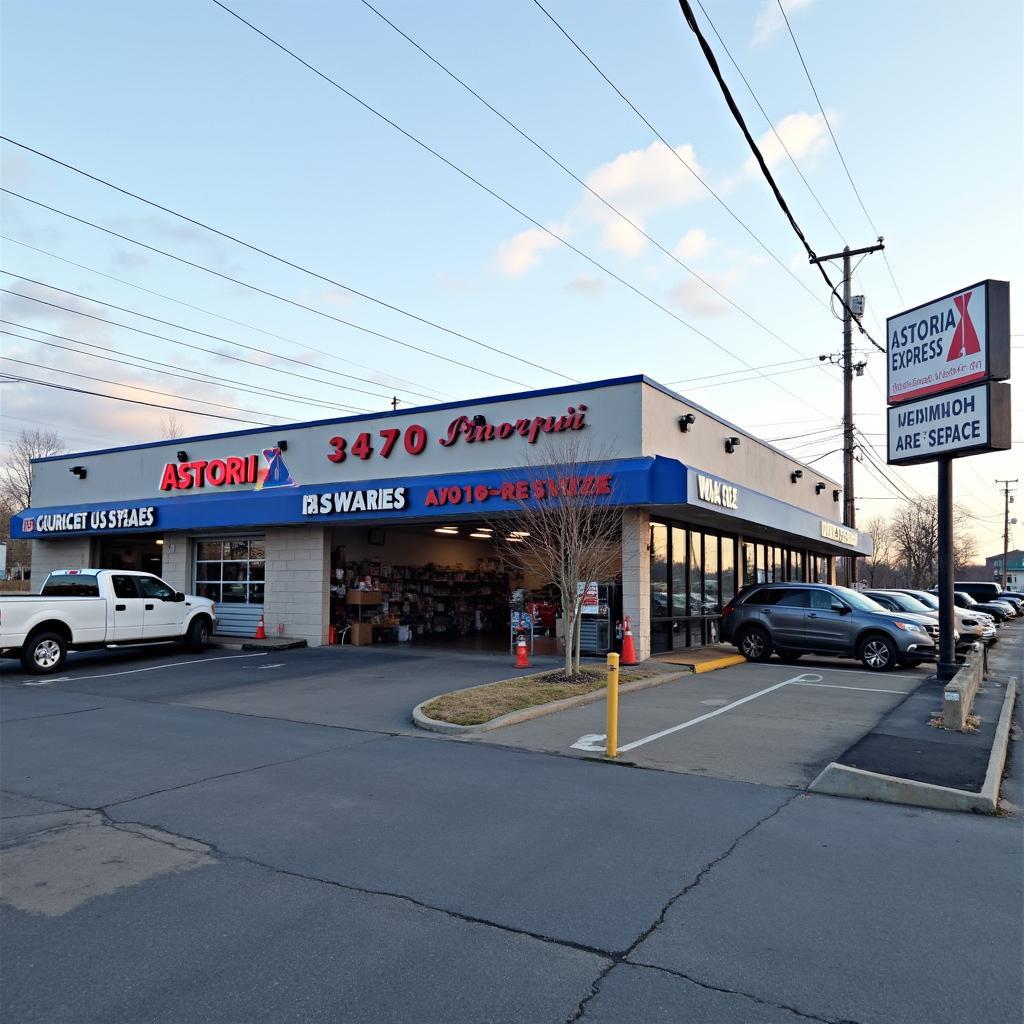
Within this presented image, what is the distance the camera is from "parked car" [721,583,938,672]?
57.0 ft

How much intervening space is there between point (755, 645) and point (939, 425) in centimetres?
706

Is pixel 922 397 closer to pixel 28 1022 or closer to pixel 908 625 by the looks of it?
pixel 908 625

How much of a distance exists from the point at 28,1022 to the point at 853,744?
8.65 meters

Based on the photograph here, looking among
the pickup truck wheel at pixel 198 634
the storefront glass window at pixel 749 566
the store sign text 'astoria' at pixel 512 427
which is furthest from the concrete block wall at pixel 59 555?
the storefront glass window at pixel 749 566

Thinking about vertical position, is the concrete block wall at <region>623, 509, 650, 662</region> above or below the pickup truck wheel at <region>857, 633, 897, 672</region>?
above

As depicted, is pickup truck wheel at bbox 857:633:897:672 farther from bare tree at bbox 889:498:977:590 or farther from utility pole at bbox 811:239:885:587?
bare tree at bbox 889:498:977:590

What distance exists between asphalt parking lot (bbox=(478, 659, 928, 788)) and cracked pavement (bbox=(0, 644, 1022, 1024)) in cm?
72

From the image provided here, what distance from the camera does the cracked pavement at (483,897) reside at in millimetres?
3910

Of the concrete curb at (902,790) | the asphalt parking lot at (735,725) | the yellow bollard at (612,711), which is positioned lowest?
the asphalt parking lot at (735,725)

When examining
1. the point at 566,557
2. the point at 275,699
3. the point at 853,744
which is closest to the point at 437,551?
the point at 566,557

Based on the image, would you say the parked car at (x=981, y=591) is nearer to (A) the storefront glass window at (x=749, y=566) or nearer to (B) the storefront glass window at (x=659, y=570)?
(A) the storefront glass window at (x=749, y=566)

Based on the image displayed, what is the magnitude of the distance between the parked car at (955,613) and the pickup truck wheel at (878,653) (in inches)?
147

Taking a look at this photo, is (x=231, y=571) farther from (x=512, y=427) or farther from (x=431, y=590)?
(x=512, y=427)

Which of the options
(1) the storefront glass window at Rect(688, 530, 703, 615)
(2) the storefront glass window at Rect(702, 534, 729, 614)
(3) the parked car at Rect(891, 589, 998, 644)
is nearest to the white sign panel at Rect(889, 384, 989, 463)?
(1) the storefront glass window at Rect(688, 530, 703, 615)
